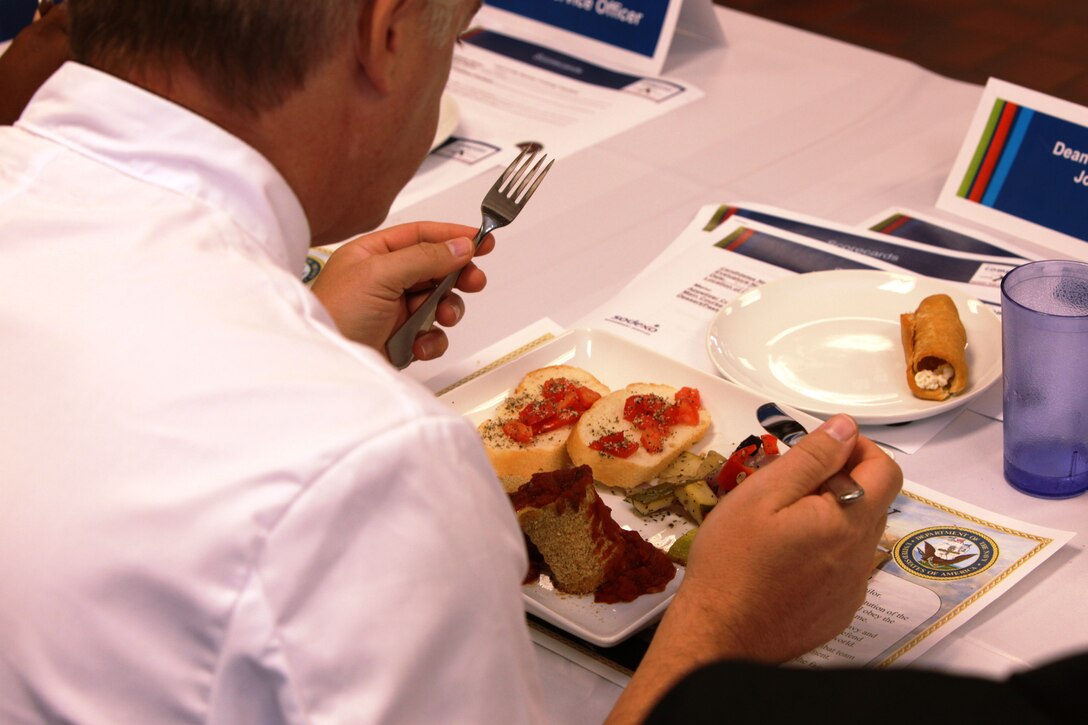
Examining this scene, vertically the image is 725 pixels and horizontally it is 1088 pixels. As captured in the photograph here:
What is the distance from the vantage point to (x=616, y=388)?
4.71ft

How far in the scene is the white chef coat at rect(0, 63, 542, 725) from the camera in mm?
631

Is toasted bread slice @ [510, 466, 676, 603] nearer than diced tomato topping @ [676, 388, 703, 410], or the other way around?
toasted bread slice @ [510, 466, 676, 603]

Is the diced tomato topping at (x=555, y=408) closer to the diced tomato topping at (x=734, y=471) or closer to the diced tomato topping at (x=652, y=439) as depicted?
the diced tomato topping at (x=652, y=439)

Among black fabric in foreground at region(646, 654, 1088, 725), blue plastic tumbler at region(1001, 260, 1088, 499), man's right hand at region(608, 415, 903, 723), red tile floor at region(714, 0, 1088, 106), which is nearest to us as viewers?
black fabric in foreground at region(646, 654, 1088, 725)

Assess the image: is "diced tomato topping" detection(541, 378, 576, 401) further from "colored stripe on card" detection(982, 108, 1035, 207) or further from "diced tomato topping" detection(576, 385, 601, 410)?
"colored stripe on card" detection(982, 108, 1035, 207)

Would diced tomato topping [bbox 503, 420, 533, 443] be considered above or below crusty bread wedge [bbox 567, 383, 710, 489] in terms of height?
below

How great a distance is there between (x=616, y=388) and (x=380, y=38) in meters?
0.71

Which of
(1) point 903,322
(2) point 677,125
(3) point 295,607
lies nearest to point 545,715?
(3) point 295,607

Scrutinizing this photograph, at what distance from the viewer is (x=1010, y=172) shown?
5.70ft

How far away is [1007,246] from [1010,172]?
121mm

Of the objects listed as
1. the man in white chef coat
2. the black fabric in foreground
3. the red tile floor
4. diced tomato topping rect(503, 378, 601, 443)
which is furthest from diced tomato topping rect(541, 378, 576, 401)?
the red tile floor

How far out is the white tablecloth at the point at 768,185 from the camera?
1.23 m

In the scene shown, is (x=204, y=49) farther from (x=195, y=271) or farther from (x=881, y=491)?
(x=881, y=491)

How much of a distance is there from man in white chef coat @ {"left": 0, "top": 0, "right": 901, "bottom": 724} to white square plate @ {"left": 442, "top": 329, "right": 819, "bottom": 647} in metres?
0.29
